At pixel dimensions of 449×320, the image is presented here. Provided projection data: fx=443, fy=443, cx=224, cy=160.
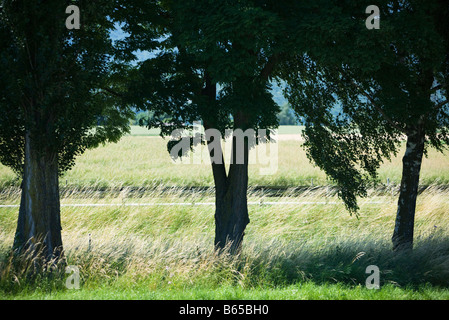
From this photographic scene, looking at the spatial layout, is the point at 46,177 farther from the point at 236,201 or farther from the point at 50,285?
the point at 236,201

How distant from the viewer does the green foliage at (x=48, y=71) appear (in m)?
7.88

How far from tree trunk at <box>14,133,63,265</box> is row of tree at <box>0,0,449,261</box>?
0.02m

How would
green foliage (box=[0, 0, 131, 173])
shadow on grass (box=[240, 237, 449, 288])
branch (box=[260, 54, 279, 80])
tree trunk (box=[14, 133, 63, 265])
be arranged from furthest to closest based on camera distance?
branch (box=[260, 54, 279, 80]) < tree trunk (box=[14, 133, 63, 265]) < shadow on grass (box=[240, 237, 449, 288]) < green foliage (box=[0, 0, 131, 173])

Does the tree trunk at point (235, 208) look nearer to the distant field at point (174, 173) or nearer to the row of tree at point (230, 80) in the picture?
the row of tree at point (230, 80)

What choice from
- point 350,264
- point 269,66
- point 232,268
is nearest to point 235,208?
point 232,268

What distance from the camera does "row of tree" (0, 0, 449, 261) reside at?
7906mm

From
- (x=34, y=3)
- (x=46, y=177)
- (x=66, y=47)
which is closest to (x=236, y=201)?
(x=46, y=177)

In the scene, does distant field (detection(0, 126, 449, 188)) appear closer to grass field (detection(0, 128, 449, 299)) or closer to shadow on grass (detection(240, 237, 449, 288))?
grass field (detection(0, 128, 449, 299))

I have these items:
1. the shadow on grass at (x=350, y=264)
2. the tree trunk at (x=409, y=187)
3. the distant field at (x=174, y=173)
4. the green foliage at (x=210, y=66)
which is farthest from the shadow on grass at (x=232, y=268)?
the distant field at (x=174, y=173)

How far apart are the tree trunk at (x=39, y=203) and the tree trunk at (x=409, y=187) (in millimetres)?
7573

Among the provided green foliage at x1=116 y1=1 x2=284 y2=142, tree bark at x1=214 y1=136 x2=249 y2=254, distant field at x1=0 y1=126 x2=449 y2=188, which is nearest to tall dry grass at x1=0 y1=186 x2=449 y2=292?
tree bark at x1=214 y1=136 x2=249 y2=254

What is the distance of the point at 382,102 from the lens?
948 cm

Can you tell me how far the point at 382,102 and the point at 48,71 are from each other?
6.72m
